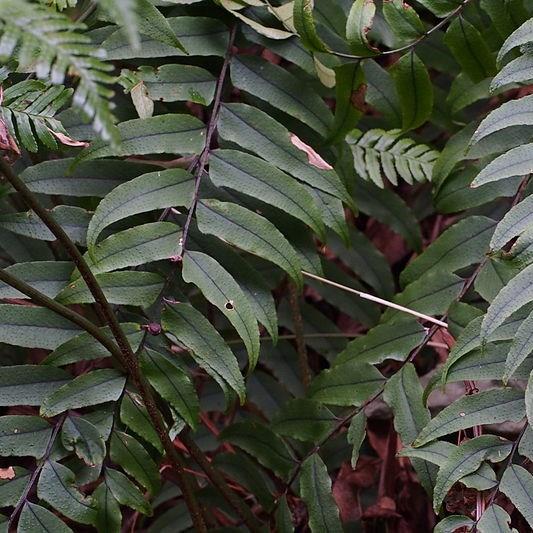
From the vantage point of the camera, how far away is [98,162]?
1.37 m

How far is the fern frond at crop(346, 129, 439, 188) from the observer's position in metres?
1.56

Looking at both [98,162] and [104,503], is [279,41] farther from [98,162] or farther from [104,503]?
[104,503]

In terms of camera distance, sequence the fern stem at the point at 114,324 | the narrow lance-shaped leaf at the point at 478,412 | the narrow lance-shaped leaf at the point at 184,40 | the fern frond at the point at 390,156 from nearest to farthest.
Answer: the fern stem at the point at 114,324 → the narrow lance-shaped leaf at the point at 478,412 → the narrow lance-shaped leaf at the point at 184,40 → the fern frond at the point at 390,156

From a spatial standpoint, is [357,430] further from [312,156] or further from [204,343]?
[312,156]

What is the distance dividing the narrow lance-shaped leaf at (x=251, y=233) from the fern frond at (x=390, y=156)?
348 mm

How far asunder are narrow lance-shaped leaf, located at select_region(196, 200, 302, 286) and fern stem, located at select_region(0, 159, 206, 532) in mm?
206

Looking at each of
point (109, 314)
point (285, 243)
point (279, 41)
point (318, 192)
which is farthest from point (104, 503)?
point (279, 41)

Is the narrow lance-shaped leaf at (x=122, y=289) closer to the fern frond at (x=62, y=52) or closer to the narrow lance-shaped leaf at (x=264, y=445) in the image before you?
the narrow lance-shaped leaf at (x=264, y=445)

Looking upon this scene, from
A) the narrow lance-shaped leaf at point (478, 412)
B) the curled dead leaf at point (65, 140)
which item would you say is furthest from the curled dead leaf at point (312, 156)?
the narrow lance-shaped leaf at point (478, 412)

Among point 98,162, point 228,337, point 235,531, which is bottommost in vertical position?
point 235,531

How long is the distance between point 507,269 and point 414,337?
0.18 meters

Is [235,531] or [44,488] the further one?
[235,531]

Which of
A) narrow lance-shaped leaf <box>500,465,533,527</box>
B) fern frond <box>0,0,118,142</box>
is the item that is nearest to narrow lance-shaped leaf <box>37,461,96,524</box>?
narrow lance-shaped leaf <box>500,465,533,527</box>

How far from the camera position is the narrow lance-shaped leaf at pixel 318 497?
1.29m
